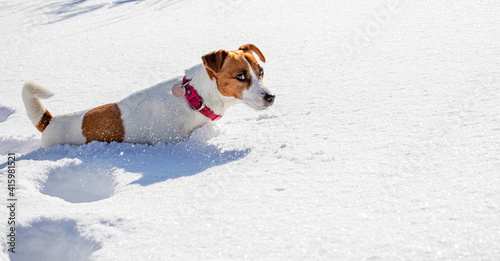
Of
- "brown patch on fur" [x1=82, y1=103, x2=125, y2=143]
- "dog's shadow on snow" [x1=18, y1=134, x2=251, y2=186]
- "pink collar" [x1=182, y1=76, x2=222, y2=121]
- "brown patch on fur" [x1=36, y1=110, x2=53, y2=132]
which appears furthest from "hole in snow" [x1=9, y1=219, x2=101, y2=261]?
"brown patch on fur" [x1=36, y1=110, x2=53, y2=132]

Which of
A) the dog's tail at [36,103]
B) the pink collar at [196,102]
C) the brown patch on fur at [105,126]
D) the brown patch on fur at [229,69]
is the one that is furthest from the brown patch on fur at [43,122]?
the brown patch on fur at [229,69]

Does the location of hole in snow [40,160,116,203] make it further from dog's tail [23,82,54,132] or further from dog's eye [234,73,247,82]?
dog's eye [234,73,247,82]

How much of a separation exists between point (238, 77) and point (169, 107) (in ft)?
1.85

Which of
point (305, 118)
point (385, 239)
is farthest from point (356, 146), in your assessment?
point (385, 239)

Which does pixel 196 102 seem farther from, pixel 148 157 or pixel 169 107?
pixel 148 157

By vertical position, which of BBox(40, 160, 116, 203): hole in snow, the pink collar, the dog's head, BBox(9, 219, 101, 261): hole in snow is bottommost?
BBox(40, 160, 116, 203): hole in snow

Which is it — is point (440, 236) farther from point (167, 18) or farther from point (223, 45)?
point (167, 18)

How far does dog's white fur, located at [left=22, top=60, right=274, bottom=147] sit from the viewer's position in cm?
323

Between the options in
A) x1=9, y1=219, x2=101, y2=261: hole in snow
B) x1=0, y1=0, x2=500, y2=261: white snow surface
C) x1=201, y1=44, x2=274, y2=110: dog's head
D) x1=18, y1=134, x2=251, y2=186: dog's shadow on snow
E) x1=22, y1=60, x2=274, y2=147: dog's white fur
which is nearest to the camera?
x1=0, y1=0, x2=500, y2=261: white snow surface

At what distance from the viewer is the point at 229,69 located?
3.09 meters

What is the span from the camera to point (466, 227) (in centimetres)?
165

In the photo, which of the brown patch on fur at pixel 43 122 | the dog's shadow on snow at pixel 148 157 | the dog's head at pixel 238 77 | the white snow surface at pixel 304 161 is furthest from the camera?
the brown patch on fur at pixel 43 122

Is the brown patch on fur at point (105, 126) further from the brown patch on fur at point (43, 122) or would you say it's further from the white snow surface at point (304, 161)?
the brown patch on fur at point (43, 122)

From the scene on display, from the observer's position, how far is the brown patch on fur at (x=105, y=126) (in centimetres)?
326
